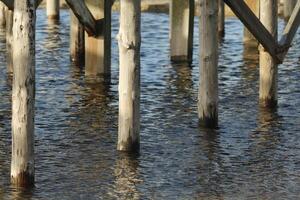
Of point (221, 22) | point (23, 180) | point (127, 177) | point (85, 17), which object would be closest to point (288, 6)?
point (221, 22)

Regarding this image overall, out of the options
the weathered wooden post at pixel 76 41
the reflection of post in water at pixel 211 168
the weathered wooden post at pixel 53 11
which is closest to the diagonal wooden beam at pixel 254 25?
the reflection of post in water at pixel 211 168

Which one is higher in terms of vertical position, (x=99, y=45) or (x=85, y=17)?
(x=85, y=17)

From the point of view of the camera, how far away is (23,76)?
35.6 ft

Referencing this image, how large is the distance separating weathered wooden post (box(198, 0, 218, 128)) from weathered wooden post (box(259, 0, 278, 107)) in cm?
138

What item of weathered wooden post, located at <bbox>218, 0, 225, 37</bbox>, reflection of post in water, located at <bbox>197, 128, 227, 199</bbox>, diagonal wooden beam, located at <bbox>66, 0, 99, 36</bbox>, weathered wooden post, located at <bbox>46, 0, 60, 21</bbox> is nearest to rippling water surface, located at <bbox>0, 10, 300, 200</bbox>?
reflection of post in water, located at <bbox>197, 128, 227, 199</bbox>

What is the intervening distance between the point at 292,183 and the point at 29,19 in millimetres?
3213

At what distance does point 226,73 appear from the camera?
18828 mm

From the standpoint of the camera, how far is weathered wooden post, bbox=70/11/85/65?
1847 centimetres

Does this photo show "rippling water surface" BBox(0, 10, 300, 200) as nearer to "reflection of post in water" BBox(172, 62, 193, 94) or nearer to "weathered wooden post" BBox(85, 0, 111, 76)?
"reflection of post in water" BBox(172, 62, 193, 94)

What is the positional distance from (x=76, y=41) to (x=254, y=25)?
196 inches

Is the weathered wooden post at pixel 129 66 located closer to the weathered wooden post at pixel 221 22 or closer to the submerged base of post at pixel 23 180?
the submerged base of post at pixel 23 180

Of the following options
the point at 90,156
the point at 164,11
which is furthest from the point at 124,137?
the point at 164,11

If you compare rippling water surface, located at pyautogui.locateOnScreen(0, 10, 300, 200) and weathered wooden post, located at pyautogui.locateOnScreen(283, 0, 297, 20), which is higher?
weathered wooden post, located at pyautogui.locateOnScreen(283, 0, 297, 20)

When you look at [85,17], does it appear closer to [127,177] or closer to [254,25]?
[254,25]
